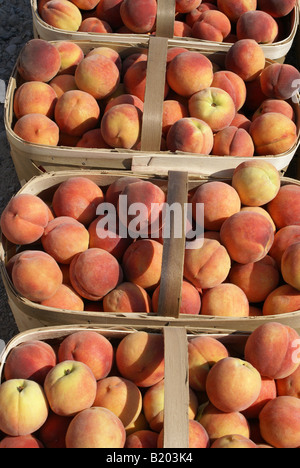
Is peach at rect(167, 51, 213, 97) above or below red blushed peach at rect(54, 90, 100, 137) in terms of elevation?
above

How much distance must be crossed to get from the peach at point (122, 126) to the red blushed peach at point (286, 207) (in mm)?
504

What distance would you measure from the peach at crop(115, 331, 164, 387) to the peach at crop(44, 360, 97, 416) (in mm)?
102

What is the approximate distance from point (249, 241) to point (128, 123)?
1.92ft

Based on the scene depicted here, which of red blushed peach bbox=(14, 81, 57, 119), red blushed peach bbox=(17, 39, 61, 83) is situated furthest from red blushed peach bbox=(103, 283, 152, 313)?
red blushed peach bbox=(17, 39, 61, 83)

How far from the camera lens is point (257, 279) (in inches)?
54.6

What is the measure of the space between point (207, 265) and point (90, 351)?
399mm

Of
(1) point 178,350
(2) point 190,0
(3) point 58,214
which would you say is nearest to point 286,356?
(1) point 178,350

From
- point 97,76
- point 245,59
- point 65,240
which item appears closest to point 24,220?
point 65,240

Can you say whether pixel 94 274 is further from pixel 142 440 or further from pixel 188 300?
pixel 142 440

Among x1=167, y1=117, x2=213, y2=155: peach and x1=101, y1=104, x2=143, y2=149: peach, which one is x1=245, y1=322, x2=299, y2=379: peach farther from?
x1=101, y1=104, x2=143, y2=149: peach

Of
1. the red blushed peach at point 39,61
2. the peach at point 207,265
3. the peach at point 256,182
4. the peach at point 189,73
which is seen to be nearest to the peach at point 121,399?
the peach at point 207,265

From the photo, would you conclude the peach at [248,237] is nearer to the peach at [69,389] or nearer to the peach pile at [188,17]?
the peach at [69,389]

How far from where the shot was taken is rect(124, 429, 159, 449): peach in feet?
3.34
